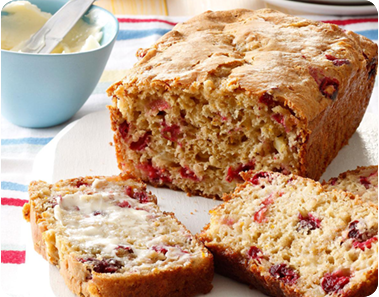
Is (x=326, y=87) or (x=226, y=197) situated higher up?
(x=326, y=87)

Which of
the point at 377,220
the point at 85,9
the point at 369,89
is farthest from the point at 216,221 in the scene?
the point at 85,9

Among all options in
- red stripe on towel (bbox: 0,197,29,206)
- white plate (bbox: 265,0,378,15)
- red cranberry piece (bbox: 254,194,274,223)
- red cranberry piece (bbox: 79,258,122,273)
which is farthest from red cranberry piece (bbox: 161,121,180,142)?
white plate (bbox: 265,0,378,15)

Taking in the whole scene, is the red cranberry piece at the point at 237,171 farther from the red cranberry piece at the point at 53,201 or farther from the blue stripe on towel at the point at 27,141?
the blue stripe on towel at the point at 27,141

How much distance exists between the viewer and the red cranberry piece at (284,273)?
128 inches

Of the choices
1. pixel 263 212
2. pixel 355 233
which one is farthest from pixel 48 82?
pixel 355 233

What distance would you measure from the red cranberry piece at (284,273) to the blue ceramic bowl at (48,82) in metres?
2.46

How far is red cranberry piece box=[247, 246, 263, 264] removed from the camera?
3408 millimetres

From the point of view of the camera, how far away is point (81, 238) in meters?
3.48

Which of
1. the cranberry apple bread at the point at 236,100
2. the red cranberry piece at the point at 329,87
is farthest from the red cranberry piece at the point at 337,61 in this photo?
the red cranberry piece at the point at 329,87

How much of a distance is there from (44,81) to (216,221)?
2024 millimetres

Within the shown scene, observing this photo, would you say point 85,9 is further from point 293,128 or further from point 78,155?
A: point 293,128

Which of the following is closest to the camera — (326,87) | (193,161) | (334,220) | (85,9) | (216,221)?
(334,220)

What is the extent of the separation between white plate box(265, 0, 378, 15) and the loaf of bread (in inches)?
114

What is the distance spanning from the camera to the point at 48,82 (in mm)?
4914
